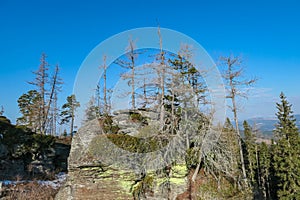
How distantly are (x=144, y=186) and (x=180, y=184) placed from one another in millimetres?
1325

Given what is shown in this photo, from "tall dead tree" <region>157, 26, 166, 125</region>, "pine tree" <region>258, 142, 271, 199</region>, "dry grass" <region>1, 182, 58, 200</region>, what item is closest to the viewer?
"tall dead tree" <region>157, 26, 166, 125</region>

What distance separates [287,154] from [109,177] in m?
17.7

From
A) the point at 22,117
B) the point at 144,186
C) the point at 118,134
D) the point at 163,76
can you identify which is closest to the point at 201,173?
the point at 144,186

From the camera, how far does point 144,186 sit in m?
8.46

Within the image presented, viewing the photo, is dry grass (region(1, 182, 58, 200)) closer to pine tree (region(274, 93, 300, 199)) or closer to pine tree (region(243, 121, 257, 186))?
pine tree (region(274, 93, 300, 199))

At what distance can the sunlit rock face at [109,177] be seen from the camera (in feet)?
27.1

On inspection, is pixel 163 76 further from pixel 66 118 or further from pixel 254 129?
pixel 66 118

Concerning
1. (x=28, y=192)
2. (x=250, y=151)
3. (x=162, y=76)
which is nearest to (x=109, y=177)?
(x=162, y=76)

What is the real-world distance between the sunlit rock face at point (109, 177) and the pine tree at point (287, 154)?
50.0ft

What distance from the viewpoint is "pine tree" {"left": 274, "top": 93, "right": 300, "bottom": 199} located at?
19125mm

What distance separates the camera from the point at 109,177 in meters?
8.47

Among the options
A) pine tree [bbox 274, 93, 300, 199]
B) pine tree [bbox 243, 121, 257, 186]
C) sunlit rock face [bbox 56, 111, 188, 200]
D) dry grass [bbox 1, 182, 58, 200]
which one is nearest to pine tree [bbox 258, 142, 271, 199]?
pine tree [bbox 243, 121, 257, 186]

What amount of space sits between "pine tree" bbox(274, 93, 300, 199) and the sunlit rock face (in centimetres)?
1524

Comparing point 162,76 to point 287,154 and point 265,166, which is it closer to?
point 287,154
